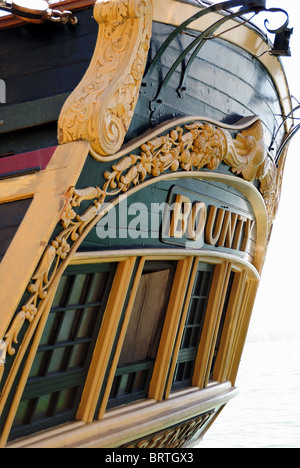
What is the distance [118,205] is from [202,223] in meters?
1.23

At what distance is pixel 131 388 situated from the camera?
485 cm

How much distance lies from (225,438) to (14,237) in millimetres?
6373

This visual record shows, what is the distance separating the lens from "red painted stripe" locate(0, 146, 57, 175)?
3.70m

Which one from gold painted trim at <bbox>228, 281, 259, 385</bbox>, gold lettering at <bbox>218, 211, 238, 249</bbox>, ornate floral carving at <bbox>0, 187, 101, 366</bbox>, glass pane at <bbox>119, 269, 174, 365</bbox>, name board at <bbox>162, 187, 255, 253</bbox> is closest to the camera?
ornate floral carving at <bbox>0, 187, 101, 366</bbox>

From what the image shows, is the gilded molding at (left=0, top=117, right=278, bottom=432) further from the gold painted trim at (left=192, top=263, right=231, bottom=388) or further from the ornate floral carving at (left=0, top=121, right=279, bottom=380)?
the gold painted trim at (left=192, top=263, right=231, bottom=388)

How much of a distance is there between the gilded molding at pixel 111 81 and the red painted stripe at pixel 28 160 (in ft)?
0.39

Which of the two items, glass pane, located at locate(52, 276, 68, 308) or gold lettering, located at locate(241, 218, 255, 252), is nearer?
glass pane, located at locate(52, 276, 68, 308)

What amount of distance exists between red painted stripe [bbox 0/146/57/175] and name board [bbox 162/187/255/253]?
3.80 feet

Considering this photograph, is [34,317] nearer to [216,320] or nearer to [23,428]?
[23,428]

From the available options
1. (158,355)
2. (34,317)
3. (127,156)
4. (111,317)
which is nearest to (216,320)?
(158,355)

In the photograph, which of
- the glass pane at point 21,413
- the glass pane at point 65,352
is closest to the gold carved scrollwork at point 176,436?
the glass pane at point 65,352

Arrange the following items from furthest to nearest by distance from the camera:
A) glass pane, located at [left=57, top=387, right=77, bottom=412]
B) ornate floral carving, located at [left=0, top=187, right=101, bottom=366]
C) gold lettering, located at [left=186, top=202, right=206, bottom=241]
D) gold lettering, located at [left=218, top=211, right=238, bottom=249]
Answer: gold lettering, located at [left=218, top=211, right=238, bottom=249]
gold lettering, located at [left=186, top=202, right=206, bottom=241]
glass pane, located at [left=57, top=387, right=77, bottom=412]
ornate floral carving, located at [left=0, top=187, right=101, bottom=366]

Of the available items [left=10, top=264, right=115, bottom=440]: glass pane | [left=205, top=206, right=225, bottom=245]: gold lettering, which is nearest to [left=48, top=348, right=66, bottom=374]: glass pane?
[left=10, top=264, right=115, bottom=440]: glass pane

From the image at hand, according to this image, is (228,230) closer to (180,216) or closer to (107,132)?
(180,216)
